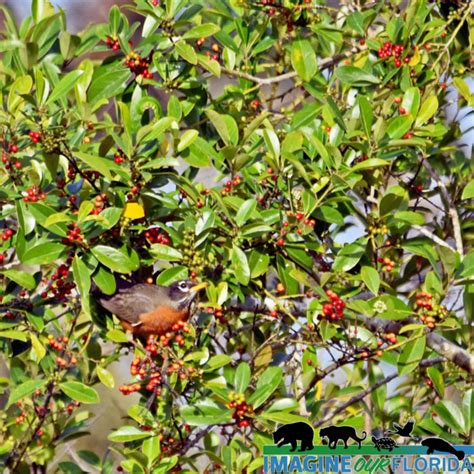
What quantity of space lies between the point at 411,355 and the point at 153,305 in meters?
0.70

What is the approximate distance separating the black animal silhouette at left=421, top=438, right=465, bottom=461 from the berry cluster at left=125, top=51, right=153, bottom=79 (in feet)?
4.41

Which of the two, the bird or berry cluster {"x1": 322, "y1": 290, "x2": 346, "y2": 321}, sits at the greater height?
berry cluster {"x1": 322, "y1": 290, "x2": 346, "y2": 321}

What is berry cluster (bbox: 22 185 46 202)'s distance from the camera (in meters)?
2.17

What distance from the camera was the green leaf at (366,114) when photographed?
2275 millimetres

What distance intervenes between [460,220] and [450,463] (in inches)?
35.6

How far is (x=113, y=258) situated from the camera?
6.89 feet

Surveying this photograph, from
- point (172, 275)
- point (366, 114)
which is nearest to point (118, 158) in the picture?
point (172, 275)

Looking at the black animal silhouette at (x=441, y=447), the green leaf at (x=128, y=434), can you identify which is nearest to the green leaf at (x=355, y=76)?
the black animal silhouette at (x=441, y=447)

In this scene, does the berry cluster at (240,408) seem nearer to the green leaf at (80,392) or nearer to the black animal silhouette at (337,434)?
the black animal silhouette at (337,434)

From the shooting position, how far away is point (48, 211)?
2100 millimetres

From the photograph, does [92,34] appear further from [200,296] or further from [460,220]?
[460,220]

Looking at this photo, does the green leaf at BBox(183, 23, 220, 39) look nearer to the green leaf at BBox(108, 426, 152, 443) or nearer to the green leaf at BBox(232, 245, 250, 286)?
the green leaf at BBox(232, 245, 250, 286)

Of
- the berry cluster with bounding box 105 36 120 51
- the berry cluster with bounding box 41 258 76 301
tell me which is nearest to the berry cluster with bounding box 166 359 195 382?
the berry cluster with bounding box 41 258 76 301

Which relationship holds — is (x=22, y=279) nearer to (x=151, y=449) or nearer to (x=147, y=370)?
(x=147, y=370)
